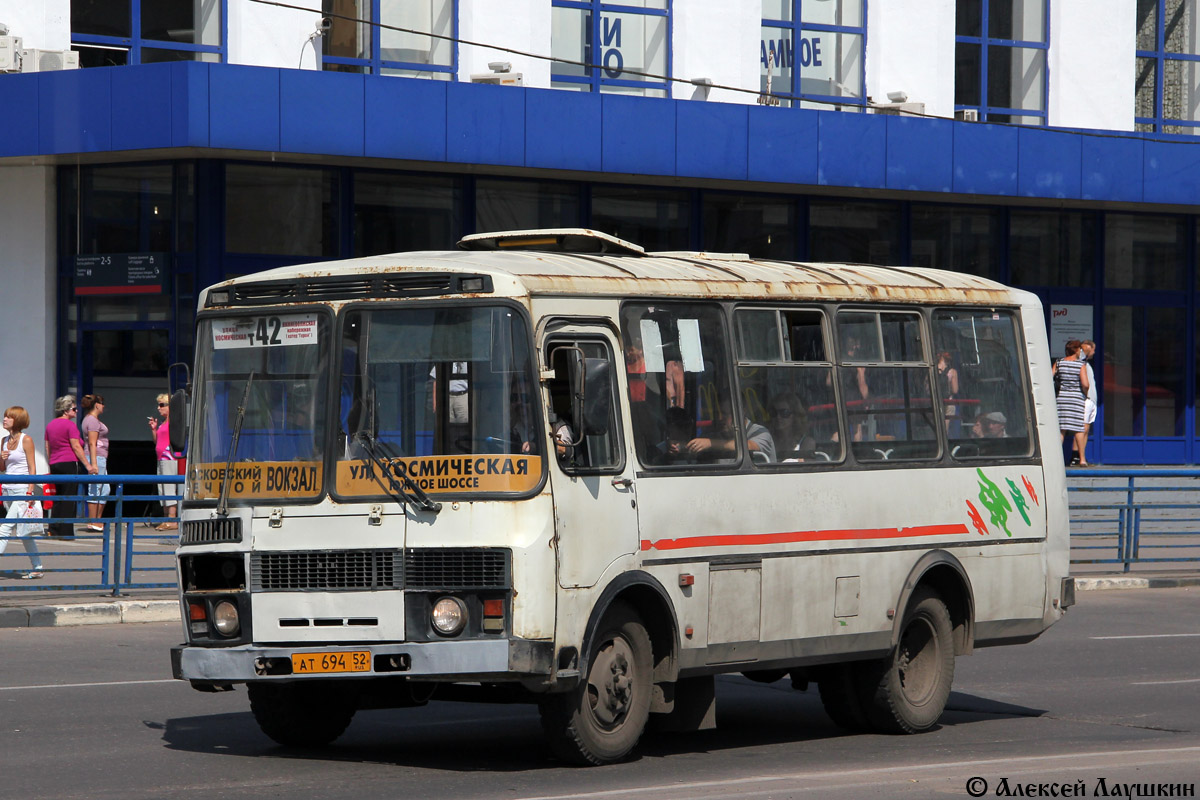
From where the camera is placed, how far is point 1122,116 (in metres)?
29.2

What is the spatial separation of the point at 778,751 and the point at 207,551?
3170mm

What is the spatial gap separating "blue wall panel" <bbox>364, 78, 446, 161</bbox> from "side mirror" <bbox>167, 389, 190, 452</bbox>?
13090mm

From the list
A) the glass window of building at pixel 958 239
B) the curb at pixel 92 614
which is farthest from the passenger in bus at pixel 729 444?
the glass window of building at pixel 958 239

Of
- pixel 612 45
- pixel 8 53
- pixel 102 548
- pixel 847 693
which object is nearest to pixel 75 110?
pixel 8 53

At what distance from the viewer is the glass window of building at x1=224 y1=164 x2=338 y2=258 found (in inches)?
896

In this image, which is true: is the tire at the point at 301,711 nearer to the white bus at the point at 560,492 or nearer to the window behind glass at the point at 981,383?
the white bus at the point at 560,492

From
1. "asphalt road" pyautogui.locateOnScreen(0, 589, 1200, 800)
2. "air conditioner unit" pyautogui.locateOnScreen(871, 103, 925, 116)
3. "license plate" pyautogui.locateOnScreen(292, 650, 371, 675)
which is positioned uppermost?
"air conditioner unit" pyautogui.locateOnScreen(871, 103, 925, 116)

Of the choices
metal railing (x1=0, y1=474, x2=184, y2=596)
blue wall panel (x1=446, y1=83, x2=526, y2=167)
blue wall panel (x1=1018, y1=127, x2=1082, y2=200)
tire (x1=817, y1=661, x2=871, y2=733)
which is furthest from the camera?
blue wall panel (x1=1018, y1=127, x2=1082, y2=200)

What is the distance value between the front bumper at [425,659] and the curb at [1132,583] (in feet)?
41.3

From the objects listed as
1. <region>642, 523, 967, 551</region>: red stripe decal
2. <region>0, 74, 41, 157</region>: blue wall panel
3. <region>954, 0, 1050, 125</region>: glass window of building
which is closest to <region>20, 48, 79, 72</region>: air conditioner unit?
<region>0, 74, 41, 157</region>: blue wall panel

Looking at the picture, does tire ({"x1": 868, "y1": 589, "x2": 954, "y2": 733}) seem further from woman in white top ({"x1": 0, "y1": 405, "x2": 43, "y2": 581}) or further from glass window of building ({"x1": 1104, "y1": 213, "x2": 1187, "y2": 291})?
glass window of building ({"x1": 1104, "y1": 213, "x2": 1187, "y2": 291})

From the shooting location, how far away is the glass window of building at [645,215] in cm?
2555

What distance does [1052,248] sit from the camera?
29.2 m

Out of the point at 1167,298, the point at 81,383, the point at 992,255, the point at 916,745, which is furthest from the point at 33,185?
the point at 1167,298
